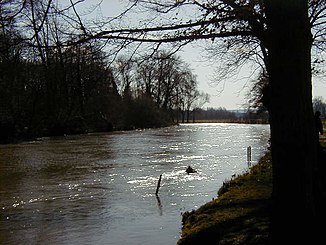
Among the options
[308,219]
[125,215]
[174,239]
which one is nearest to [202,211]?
[174,239]

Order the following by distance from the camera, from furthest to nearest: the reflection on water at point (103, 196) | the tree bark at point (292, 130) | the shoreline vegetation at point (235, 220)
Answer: the reflection on water at point (103, 196)
the shoreline vegetation at point (235, 220)
the tree bark at point (292, 130)

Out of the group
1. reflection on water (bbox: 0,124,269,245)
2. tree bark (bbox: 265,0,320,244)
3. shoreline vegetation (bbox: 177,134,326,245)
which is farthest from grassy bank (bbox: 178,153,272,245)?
reflection on water (bbox: 0,124,269,245)

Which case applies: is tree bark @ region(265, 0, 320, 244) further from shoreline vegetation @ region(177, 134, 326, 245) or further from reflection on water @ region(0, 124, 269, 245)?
reflection on water @ region(0, 124, 269, 245)

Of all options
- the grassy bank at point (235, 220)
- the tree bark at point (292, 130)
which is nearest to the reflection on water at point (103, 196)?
the grassy bank at point (235, 220)

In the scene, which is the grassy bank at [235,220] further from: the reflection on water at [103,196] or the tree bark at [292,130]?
the reflection on water at [103,196]

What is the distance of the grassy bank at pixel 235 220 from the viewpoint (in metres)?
6.85

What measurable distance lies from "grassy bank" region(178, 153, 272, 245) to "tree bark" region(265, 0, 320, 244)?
0.96 m

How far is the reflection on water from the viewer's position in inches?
430

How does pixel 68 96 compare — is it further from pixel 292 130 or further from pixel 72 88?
pixel 292 130

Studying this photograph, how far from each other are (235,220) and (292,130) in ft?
10.1

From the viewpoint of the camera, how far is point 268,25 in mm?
5520

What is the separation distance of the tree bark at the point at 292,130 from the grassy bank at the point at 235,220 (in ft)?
3.16

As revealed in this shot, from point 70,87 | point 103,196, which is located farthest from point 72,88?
point 103,196

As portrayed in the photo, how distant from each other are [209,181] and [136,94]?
70774 millimetres
